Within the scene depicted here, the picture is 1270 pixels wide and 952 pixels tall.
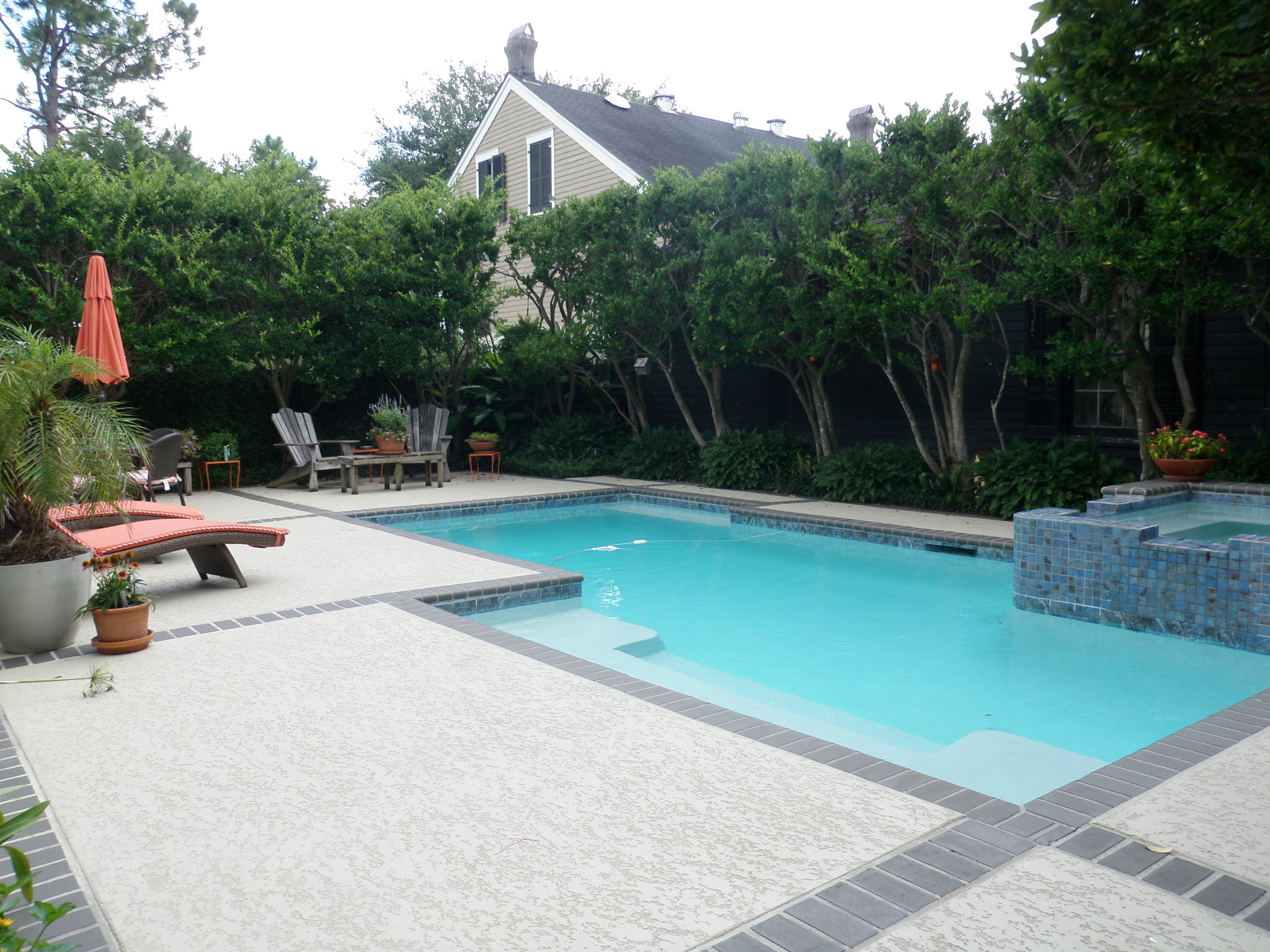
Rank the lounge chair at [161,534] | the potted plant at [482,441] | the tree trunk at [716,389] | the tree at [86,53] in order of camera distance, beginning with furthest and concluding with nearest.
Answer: the tree at [86,53]
the potted plant at [482,441]
the tree trunk at [716,389]
the lounge chair at [161,534]

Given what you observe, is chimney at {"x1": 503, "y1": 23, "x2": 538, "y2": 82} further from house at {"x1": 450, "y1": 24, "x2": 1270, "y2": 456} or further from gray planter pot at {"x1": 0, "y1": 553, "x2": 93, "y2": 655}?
gray planter pot at {"x1": 0, "y1": 553, "x2": 93, "y2": 655}

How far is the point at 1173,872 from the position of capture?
91.4 inches

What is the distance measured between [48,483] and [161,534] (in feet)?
4.05

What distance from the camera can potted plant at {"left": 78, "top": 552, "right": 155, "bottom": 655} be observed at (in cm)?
441

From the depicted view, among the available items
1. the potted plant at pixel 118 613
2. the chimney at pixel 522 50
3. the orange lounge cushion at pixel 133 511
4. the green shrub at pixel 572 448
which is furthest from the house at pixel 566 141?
the potted plant at pixel 118 613

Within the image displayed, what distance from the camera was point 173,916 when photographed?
2.19m

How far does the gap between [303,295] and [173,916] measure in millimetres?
10411

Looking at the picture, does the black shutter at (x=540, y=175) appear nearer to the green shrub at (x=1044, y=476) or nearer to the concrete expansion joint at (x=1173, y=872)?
the green shrub at (x=1044, y=476)

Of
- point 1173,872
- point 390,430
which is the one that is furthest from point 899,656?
point 390,430

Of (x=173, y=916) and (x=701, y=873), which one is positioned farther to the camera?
(x=701, y=873)

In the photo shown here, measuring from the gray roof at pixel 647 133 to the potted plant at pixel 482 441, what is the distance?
16.7 feet

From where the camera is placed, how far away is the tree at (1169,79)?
2.41 meters

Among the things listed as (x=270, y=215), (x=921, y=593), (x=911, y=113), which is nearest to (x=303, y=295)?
(x=270, y=215)

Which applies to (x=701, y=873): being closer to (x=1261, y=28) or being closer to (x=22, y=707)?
(x=1261, y=28)
